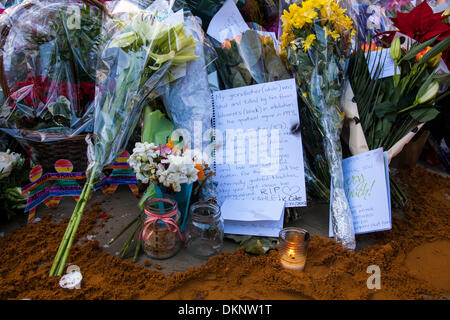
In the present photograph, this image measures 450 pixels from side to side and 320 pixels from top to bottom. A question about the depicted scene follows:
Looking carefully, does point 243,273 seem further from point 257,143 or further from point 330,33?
point 330,33

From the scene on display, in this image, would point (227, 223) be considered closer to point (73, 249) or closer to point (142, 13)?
point (73, 249)

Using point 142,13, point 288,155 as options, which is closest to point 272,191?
point 288,155

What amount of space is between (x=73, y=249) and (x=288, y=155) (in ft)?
3.63

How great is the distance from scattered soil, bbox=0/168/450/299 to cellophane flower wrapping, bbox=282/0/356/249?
30 cm

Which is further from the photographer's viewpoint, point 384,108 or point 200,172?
point 384,108

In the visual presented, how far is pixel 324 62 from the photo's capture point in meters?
1.69

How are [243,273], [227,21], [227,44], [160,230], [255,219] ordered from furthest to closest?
[227,21], [227,44], [255,219], [160,230], [243,273]

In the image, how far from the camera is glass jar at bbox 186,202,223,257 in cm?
149

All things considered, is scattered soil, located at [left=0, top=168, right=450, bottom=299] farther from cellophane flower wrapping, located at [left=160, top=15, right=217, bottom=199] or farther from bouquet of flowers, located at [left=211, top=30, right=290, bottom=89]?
bouquet of flowers, located at [left=211, top=30, right=290, bottom=89]

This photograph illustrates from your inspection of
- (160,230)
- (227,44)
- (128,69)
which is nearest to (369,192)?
(160,230)

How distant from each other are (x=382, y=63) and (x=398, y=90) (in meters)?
→ 0.18

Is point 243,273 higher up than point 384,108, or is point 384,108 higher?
point 384,108

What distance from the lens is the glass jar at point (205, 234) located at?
4.89ft

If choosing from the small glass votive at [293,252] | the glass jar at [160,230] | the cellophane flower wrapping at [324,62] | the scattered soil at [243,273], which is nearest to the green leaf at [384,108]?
the cellophane flower wrapping at [324,62]
